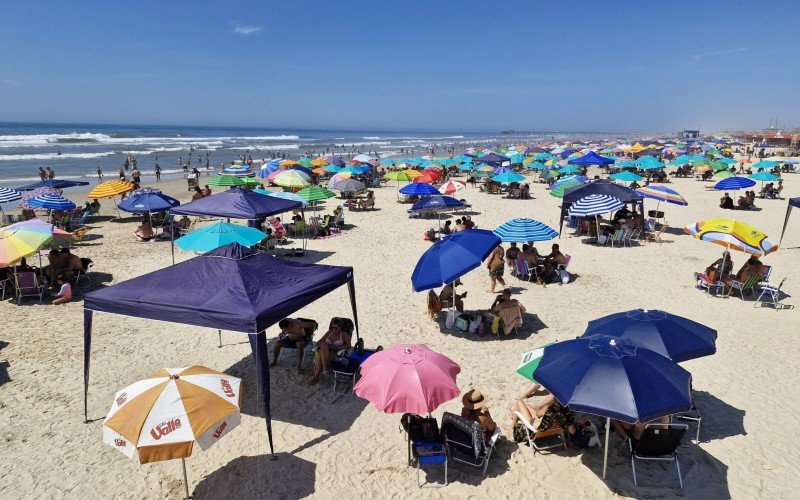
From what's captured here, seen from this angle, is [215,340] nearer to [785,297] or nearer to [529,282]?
[529,282]

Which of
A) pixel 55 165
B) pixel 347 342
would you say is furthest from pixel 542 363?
pixel 55 165

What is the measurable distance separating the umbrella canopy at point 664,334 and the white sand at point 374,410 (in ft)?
3.74

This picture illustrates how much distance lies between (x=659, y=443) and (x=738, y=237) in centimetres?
638

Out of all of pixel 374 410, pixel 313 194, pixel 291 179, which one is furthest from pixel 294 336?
pixel 291 179

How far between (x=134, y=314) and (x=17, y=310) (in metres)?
6.27

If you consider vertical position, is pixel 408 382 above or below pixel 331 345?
above

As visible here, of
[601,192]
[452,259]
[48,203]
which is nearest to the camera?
[452,259]

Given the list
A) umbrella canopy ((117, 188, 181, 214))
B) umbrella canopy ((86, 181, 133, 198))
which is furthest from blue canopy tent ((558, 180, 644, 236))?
umbrella canopy ((86, 181, 133, 198))

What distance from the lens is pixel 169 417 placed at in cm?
415

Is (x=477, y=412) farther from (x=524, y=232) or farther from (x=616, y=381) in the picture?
(x=524, y=232)

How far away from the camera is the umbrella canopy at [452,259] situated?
7680mm

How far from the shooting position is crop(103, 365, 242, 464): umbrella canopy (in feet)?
13.2

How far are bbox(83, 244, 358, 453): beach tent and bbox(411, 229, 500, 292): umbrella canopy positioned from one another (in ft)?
5.72

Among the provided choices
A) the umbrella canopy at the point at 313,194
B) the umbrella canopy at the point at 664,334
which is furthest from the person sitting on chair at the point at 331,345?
the umbrella canopy at the point at 313,194
